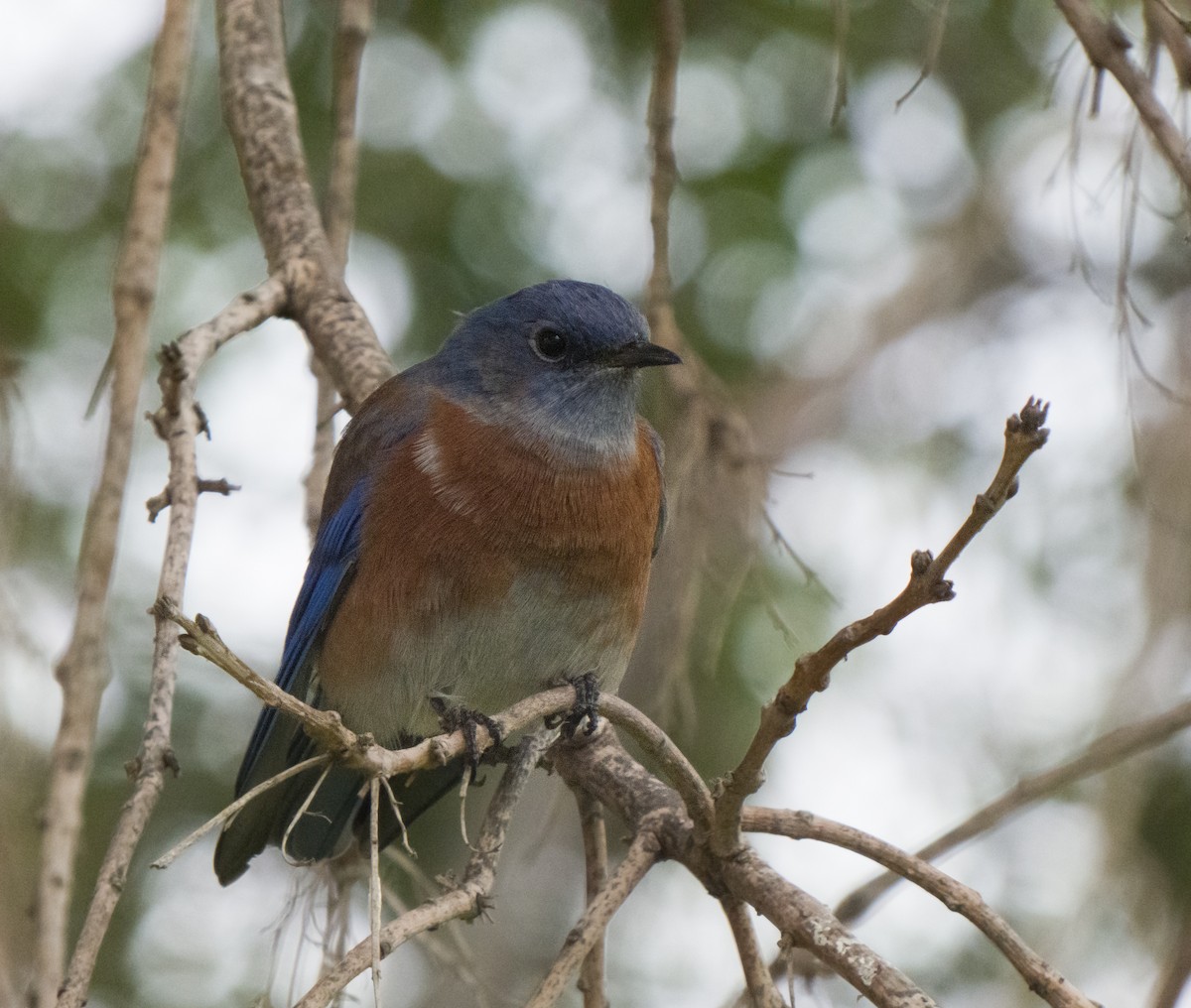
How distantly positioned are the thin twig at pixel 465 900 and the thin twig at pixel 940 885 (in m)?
0.56

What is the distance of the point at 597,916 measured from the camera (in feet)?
10.1

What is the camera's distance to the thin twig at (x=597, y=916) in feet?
9.39

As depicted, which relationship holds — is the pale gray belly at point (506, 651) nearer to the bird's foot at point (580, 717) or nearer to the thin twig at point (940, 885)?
the bird's foot at point (580, 717)

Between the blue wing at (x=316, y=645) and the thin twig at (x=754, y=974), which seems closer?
the thin twig at (x=754, y=974)

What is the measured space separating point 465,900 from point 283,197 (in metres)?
2.76

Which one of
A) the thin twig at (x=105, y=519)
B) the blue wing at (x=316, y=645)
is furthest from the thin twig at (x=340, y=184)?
the thin twig at (x=105, y=519)

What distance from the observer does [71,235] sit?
7.04 m

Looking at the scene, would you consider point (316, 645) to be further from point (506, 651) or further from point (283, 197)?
point (283, 197)

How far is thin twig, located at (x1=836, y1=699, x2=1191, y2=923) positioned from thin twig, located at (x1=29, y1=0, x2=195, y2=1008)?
1.90 metres

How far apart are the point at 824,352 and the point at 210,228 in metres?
3.23

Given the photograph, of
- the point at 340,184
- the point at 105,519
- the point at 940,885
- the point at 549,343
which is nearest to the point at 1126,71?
the point at 940,885

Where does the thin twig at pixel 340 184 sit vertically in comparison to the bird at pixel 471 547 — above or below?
above

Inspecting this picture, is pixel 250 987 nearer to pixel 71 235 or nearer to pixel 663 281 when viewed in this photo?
pixel 663 281

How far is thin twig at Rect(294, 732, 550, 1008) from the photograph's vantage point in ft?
8.22
